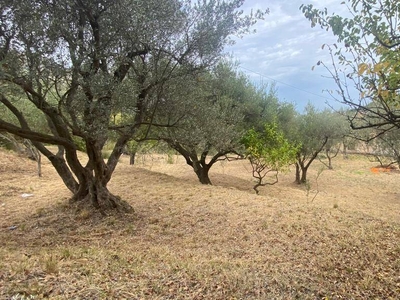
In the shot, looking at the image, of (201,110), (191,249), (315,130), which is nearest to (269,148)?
(201,110)

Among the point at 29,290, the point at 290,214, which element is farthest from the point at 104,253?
the point at 290,214

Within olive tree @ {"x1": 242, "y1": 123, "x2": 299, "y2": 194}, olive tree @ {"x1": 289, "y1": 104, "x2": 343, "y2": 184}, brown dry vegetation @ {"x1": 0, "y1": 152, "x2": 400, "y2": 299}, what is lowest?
brown dry vegetation @ {"x1": 0, "y1": 152, "x2": 400, "y2": 299}

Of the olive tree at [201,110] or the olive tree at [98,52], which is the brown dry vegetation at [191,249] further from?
the olive tree at [201,110]

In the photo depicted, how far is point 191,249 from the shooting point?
424 centimetres

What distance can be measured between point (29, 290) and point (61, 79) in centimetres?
298

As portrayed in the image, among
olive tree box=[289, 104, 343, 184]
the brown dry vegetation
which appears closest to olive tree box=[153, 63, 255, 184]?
the brown dry vegetation

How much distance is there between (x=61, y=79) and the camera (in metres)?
4.20

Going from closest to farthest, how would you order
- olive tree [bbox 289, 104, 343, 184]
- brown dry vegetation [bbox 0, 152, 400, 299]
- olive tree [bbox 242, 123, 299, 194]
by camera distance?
brown dry vegetation [bbox 0, 152, 400, 299] → olive tree [bbox 242, 123, 299, 194] → olive tree [bbox 289, 104, 343, 184]

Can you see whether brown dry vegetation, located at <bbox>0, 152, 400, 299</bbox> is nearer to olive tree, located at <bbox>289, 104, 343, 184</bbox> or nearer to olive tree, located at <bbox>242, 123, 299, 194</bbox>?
olive tree, located at <bbox>242, 123, 299, 194</bbox>

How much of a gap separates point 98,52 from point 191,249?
322 centimetres

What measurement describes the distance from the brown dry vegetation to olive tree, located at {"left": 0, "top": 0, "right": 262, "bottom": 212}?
1.35 metres

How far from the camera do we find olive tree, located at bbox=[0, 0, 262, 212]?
12.2 feet

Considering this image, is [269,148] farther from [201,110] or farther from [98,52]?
[98,52]

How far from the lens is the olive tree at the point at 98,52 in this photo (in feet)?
12.2
